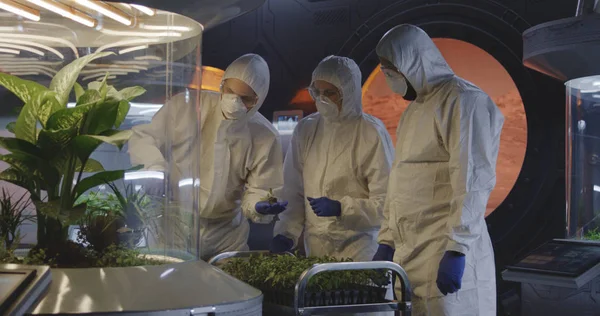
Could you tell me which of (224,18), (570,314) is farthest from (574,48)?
(224,18)

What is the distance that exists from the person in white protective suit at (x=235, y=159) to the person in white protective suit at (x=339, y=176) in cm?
17

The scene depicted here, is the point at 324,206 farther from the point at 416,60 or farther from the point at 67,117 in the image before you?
the point at 67,117

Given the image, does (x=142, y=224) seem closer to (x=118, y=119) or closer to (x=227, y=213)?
(x=118, y=119)

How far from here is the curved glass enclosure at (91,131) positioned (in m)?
1.64

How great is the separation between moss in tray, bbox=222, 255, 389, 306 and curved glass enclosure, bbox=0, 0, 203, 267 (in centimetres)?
38

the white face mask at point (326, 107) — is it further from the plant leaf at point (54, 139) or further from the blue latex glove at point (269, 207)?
the plant leaf at point (54, 139)

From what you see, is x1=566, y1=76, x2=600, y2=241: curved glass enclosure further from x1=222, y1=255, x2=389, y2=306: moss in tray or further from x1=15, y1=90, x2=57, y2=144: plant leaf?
x1=15, y1=90, x2=57, y2=144: plant leaf

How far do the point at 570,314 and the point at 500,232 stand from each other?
4.79 ft

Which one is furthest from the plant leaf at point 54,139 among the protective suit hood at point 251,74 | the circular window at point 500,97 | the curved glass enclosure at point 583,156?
the circular window at point 500,97

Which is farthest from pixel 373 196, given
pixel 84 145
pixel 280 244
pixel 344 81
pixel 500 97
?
pixel 84 145

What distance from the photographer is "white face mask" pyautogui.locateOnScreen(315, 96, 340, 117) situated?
3471 millimetres

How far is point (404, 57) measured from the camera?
2812 mm

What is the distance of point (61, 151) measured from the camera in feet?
5.41

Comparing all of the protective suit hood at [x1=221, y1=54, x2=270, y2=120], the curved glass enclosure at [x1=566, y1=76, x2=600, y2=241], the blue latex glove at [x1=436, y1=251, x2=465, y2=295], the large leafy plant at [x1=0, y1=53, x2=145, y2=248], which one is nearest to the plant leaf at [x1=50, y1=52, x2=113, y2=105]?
the large leafy plant at [x1=0, y1=53, x2=145, y2=248]
